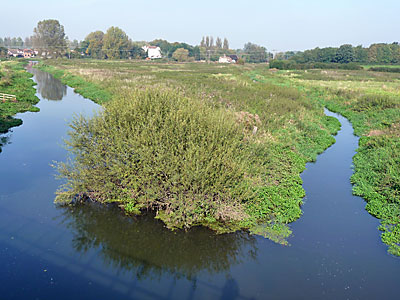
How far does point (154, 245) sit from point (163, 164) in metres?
3.43

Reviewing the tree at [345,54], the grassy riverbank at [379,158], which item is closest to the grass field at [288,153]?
the grassy riverbank at [379,158]

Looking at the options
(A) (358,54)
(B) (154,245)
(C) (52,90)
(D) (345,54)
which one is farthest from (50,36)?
(B) (154,245)

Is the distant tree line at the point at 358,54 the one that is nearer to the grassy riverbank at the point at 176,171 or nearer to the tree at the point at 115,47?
the tree at the point at 115,47

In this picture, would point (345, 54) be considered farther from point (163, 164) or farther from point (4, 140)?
point (163, 164)

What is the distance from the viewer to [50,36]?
135125mm

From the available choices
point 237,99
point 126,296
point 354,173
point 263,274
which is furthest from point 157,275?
point 237,99

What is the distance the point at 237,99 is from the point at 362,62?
115 meters

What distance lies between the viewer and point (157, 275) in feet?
35.7

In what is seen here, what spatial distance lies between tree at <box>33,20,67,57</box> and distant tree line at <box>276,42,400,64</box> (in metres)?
103

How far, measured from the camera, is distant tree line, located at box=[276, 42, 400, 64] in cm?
12062

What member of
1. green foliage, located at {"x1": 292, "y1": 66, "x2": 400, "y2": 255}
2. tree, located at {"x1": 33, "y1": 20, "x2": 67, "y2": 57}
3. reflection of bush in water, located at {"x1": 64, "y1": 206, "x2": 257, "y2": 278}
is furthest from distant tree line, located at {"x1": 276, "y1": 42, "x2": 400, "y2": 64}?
reflection of bush in water, located at {"x1": 64, "y1": 206, "x2": 257, "y2": 278}

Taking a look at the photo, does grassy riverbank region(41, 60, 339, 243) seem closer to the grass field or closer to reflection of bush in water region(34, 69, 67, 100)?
the grass field

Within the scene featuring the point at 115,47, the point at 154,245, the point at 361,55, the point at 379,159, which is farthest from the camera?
the point at 115,47

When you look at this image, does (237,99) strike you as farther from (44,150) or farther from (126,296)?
(126,296)
